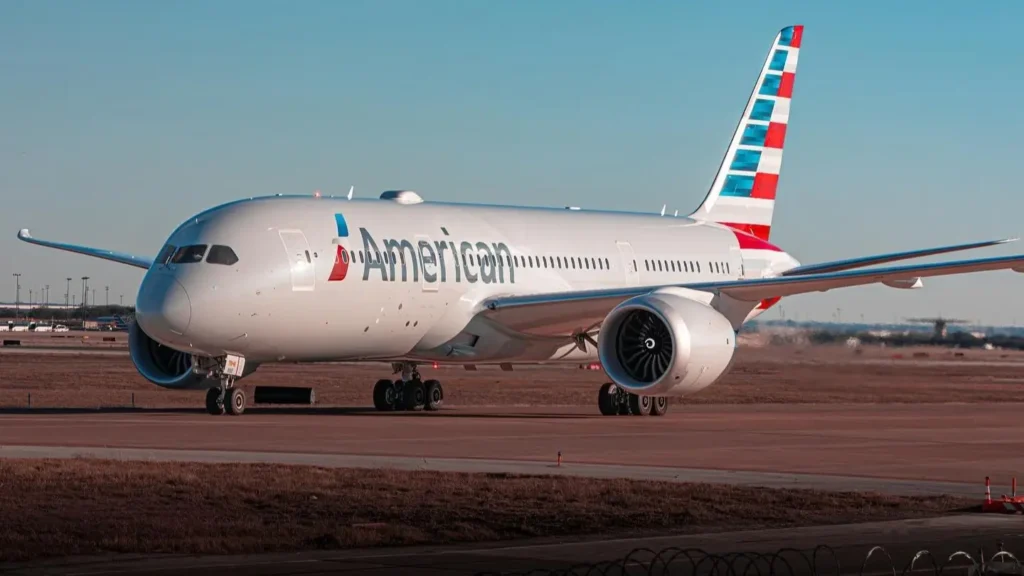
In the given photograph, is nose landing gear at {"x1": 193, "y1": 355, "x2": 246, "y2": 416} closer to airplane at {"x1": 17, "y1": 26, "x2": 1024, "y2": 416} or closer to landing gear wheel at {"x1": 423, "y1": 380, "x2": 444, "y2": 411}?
airplane at {"x1": 17, "y1": 26, "x2": 1024, "y2": 416}

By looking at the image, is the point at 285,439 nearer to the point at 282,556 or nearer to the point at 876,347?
the point at 282,556

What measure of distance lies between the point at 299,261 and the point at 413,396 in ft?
20.0

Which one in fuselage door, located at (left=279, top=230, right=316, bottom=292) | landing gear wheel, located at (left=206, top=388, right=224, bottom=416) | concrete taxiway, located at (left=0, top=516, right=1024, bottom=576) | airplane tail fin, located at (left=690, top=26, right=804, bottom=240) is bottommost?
concrete taxiway, located at (left=0, top=516, right=1024, bottom=576)

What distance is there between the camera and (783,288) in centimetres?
3141

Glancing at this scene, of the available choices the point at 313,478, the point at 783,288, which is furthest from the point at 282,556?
the point at 783,288

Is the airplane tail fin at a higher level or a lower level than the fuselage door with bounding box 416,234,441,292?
higher

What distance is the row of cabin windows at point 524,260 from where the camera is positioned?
3034 cm

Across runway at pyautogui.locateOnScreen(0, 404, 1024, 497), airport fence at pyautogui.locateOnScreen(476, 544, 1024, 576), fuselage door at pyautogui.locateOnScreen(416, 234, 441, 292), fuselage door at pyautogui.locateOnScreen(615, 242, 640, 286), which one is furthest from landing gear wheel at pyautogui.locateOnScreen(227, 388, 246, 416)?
airport fence at pyautogui.locateOnScreen(476, 544, 1024, 576)

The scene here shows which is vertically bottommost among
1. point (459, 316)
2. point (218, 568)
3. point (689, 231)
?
point (218, 568)

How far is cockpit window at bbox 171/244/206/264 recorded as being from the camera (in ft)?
92.7

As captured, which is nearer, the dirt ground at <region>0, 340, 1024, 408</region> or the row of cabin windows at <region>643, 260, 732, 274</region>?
the row of cabin windows at <region>643, 260, 732, 274</region>

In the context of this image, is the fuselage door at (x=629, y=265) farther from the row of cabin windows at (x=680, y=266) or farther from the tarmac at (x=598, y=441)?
the tarmac at (x=598, y=441)

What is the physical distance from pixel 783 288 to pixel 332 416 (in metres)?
9.24

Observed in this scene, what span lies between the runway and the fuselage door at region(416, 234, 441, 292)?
104 inches
